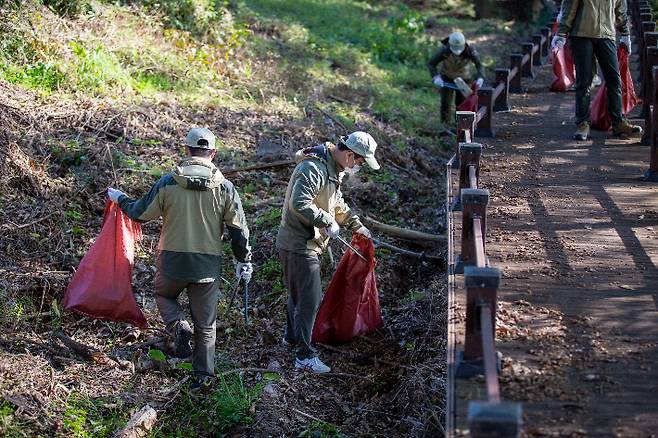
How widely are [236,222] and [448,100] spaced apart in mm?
9529

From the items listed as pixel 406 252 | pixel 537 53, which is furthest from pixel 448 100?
pixel 406 252

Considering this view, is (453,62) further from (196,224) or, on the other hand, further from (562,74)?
(196,224)

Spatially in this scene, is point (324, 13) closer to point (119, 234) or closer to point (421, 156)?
point (421, 156)

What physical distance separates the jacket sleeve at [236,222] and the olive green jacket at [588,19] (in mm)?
4996

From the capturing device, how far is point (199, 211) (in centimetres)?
679

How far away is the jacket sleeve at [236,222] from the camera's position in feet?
22.5

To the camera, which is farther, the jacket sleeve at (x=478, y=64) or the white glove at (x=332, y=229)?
the jacket sleeve at (x=478, y=64)

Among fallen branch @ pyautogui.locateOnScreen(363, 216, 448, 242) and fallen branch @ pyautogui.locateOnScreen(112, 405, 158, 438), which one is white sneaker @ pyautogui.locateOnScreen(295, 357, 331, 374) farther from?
fallen branch @ pyautogui.locateOnScreen(363, 216, 448, 242)

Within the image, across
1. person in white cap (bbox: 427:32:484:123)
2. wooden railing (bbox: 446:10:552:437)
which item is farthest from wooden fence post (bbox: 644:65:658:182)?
person in white cap (bbox: 427:32:484:123)

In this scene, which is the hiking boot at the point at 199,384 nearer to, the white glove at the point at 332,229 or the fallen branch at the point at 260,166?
the white glove at the point at 332,229

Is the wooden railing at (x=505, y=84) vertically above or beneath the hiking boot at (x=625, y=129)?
above

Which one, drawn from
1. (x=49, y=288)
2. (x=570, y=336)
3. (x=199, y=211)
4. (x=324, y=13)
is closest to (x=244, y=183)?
(x=49, y=288)

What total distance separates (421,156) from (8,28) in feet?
20.4

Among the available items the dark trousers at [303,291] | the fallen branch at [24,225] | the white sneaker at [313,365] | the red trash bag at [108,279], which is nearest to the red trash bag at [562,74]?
the dark trousers at [303,291]
